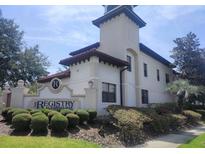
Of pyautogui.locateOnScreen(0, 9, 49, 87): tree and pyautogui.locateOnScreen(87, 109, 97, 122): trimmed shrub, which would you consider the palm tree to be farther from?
pyautogui.locateOnScreen(0, 9, 49, 87): tree

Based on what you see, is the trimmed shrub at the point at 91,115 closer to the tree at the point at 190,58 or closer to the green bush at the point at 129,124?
the green bush at the point at 129,124

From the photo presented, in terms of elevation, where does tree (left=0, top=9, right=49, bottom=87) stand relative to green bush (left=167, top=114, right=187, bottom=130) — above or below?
above

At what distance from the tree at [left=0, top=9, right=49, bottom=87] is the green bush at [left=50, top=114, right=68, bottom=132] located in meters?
23.4

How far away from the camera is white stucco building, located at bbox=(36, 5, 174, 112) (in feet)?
58.5

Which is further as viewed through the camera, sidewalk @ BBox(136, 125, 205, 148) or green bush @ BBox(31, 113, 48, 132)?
sidewalk @ BBox(136, 125, 205, 148)

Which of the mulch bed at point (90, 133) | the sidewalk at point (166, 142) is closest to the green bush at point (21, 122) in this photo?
the mulch bed at point (90, 133)

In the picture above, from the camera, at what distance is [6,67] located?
33688 mm

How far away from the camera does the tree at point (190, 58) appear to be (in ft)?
102

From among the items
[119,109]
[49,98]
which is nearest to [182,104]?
[119,109]

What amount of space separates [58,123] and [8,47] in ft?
82.5

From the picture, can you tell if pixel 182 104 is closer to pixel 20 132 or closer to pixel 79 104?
pixel 79 104

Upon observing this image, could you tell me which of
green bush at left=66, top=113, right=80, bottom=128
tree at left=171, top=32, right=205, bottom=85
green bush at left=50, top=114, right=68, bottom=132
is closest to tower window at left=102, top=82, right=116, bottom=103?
green bush at left=66, top=113, right=80, bottom=128
